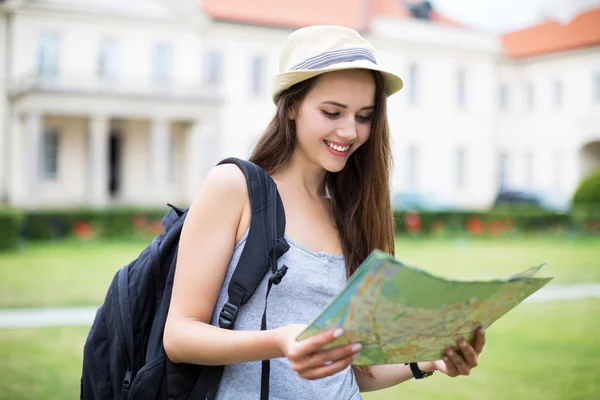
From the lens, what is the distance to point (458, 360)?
167cm

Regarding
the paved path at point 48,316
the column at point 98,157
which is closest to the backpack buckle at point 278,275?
the paved path at point 48,316

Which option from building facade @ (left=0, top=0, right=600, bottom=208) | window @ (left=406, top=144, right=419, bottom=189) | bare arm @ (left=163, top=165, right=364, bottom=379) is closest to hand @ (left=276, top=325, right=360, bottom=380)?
bare arm @ (left=163, top=165, right=364, bottom=379)

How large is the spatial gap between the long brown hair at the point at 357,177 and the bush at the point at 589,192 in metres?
23.1

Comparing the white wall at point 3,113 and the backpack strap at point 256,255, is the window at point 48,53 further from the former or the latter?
the backpack strap at point 256,255

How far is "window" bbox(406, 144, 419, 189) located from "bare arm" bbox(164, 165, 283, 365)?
31403 mm

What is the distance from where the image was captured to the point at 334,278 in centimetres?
183

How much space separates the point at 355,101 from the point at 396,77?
0.53ft

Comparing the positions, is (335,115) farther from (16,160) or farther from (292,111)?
(16,160)

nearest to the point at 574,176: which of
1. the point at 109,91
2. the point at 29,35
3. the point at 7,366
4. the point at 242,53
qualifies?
the point at 242,53

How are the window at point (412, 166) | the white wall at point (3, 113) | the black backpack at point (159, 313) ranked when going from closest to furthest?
the black backpack at point (159, 313) → the white wall at point (3, 113) → the window at point (412, 166)

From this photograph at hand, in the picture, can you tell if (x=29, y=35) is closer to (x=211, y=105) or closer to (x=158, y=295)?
(x=211, y=105)

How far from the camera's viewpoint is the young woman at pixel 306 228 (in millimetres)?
1544

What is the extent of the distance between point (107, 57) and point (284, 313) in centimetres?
2653

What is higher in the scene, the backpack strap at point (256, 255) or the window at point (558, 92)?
the backpack strap at point (256, 255)
